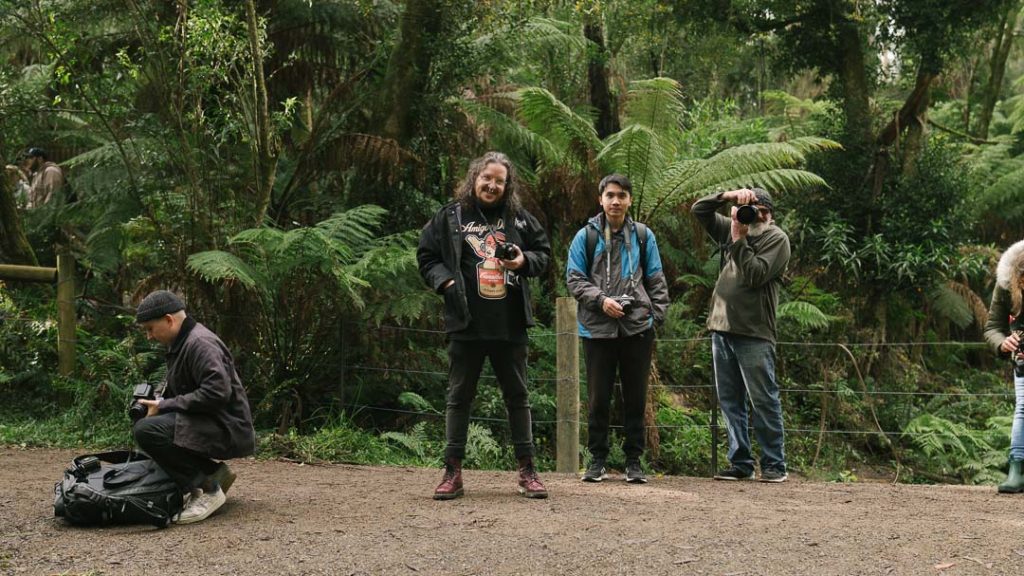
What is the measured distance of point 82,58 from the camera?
30.9 feet

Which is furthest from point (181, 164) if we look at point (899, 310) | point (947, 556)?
point (899, 310)

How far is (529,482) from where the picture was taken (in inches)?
220

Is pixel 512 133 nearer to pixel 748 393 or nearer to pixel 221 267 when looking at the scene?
pixel 221 267

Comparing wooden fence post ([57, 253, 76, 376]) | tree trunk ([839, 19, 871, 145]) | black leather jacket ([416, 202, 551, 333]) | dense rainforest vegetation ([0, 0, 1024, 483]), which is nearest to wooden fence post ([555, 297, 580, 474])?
dense rainforest vegetation ([0, 0, 1024, 483])

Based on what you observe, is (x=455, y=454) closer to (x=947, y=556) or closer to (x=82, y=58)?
(x=947, y=556)

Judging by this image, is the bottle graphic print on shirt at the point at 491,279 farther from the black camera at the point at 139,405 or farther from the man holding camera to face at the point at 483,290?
the black camera at the point at 139,405

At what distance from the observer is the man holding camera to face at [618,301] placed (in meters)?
6.13

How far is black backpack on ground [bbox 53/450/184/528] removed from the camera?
471cm

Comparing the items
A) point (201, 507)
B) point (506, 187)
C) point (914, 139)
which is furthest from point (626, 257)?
point (914, 139)

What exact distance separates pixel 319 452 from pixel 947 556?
15.5 feet

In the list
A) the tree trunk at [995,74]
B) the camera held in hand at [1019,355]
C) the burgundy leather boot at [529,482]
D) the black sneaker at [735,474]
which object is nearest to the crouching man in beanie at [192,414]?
the burgundy leather boot at [529,482]

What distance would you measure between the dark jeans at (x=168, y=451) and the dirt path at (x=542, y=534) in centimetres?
24

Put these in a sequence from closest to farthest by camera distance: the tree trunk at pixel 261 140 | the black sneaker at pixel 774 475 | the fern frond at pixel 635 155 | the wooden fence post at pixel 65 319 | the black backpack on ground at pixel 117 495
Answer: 1. the black backpack on ground at pixel 117 495
2. the black sneaker at pixel 774 475
3. the tree trunk at pixel 261 140
4. the wooden fence post at pixel 65 319
5. the fern frond at pixel 635 155

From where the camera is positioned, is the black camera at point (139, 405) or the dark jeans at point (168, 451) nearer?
the dark jeans at point (168, 451)
